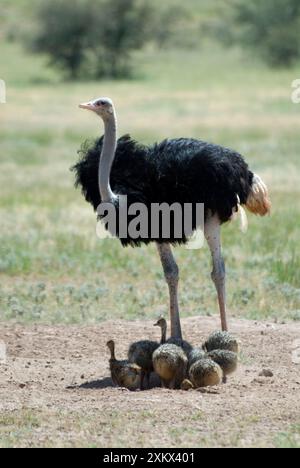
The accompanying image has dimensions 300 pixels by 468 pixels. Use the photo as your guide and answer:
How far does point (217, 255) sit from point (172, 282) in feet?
1.38

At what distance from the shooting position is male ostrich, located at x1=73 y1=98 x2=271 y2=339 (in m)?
8.59

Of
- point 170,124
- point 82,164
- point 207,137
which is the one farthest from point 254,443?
point 170,124

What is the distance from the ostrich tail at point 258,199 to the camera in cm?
930

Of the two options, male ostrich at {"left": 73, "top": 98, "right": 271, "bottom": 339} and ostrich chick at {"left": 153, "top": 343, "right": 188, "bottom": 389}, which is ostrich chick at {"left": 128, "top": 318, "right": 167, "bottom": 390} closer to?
ostrich chick at {"left": 153, "top": 343, "right": 188, "bottom": 389}

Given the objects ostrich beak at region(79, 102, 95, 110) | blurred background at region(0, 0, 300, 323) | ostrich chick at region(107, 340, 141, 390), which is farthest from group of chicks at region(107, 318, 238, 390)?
blurred background at region(0, 0, 300, 323)

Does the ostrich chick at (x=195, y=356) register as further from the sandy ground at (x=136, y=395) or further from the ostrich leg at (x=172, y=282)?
the ostrich leg at (x=172, y=282)

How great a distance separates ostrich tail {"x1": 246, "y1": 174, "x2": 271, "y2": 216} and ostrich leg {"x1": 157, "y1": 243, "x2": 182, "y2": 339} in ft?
2.73

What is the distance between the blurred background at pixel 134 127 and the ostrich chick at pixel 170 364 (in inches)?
94.3

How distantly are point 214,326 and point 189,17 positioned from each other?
61.3 m

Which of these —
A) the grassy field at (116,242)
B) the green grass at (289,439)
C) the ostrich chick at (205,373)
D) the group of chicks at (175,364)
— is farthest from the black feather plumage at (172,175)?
the green grass at (289,439)

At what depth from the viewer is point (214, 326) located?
967 cm

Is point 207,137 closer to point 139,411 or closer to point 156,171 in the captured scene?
point 156,171

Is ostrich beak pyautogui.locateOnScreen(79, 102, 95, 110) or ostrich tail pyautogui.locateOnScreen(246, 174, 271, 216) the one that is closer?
ostrich beak pyautogui.locateOnScreen(79, 102, 95, 110)

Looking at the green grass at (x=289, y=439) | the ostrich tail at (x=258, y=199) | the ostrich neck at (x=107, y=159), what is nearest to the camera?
the green grass at (x=289, y=439)
